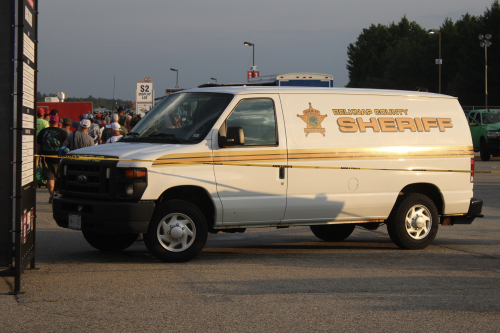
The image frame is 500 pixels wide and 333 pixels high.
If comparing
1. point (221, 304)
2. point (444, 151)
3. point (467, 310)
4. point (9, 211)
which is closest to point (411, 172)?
point (444, 151)

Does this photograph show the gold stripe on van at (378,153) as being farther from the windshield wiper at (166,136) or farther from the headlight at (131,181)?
the headlight at (131,181)

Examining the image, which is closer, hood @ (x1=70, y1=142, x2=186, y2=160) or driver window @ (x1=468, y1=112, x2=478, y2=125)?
hood @ (x1=70, y1=142, x2=186, y2=160)

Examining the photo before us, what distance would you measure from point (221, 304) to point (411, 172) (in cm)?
420

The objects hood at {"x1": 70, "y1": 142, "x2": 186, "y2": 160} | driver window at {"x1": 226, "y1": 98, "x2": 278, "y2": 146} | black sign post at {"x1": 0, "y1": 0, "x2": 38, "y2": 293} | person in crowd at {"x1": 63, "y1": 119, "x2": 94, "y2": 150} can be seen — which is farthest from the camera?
person in crowd at {"x1": 63, "y1": 119, "x2": 94, "y2": 150}

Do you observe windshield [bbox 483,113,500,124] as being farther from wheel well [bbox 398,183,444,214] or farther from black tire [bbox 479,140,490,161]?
wheel well [bbox 398,183,444,214]

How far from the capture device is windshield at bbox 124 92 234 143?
8.59m

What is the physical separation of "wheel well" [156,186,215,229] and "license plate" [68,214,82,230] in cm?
97

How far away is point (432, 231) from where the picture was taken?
9.90 m

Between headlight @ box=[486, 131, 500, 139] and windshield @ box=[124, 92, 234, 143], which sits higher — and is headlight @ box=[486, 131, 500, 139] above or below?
above

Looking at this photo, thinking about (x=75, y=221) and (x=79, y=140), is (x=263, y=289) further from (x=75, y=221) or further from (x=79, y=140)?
(x=79, y=140)

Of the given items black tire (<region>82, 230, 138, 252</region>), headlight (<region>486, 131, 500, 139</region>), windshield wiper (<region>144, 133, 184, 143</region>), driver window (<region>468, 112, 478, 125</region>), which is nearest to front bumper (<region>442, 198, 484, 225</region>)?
windshield wiper (<region>144, 133, 184, 143</region>)

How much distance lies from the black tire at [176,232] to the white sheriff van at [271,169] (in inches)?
0.5

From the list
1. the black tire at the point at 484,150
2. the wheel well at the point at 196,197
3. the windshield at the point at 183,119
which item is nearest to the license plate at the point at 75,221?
the wheel well at the point at 196,197

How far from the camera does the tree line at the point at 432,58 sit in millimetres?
71812
